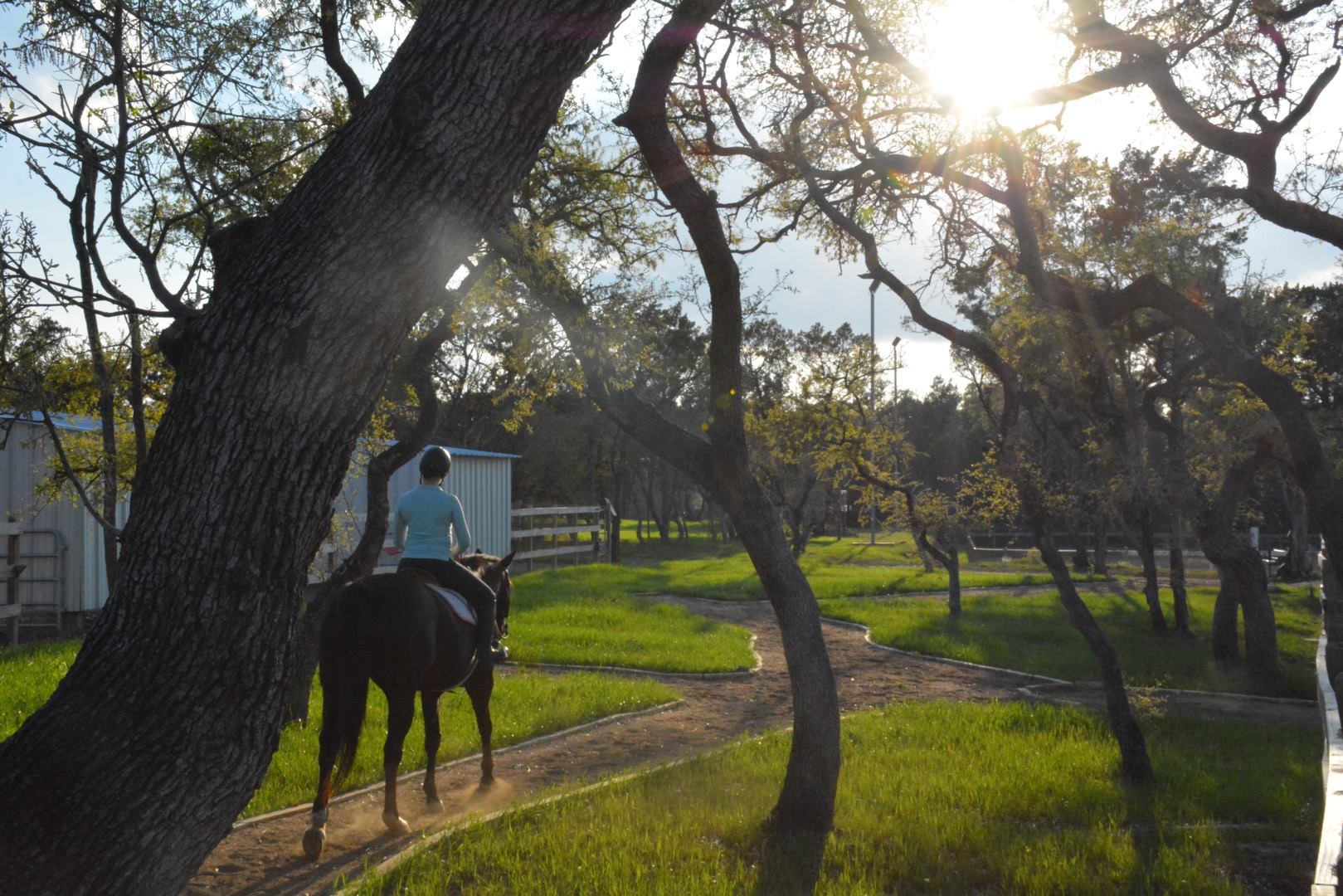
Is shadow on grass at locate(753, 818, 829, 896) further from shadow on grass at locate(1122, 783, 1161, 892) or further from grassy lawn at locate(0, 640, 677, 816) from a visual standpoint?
grassy lawn at locate(0, 640, 677, 816)

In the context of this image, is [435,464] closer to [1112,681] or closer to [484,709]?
[484,709]

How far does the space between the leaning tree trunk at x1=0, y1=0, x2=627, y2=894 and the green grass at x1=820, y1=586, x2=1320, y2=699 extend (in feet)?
36.7

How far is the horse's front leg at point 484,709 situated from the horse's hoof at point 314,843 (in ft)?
5.57

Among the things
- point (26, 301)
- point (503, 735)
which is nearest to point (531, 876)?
point (503, 735)

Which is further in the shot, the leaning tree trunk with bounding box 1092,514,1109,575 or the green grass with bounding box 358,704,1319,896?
the leaning tree trunk with bounding box 1092,514,1109,575

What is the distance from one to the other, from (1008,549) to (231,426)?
45.3 m

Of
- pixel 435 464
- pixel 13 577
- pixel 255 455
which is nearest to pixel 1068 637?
pixel 435 464

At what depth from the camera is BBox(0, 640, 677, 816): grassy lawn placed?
285 inches

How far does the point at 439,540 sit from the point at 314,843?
6.95 ft

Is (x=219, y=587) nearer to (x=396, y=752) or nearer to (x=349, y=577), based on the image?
(x=396, y=752)

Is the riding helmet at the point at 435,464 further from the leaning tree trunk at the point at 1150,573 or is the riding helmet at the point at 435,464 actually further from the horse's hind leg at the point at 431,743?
the leaning tree trunk at the point at 1150,573

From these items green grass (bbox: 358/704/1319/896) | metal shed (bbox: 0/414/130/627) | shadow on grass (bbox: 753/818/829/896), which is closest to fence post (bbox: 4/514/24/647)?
metal shed (bbox: 0/414/130/627)

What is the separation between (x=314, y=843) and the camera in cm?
579

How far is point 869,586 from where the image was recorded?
25578 mm
